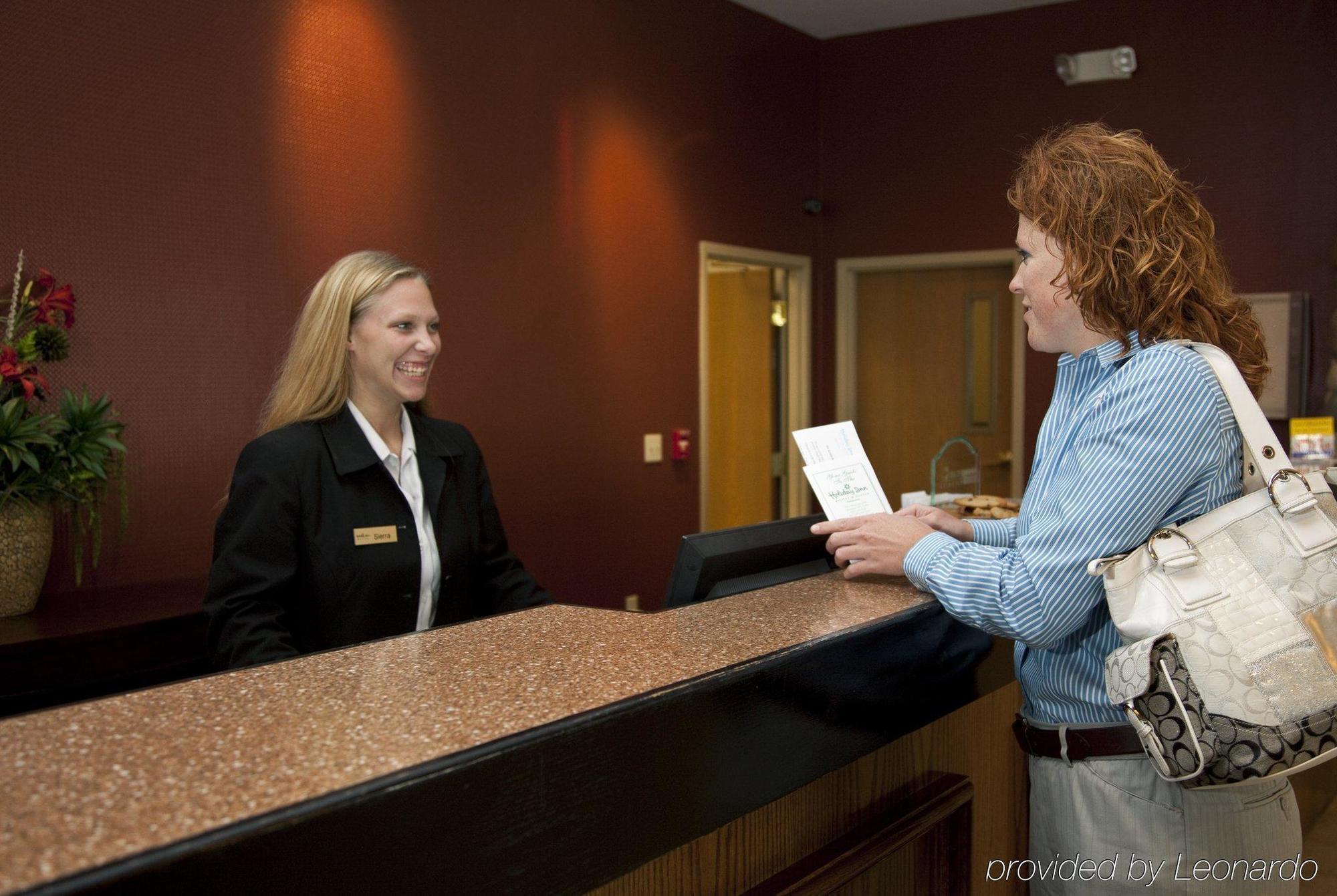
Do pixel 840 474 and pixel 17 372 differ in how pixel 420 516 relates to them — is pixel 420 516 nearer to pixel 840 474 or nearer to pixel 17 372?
pixel 840 474

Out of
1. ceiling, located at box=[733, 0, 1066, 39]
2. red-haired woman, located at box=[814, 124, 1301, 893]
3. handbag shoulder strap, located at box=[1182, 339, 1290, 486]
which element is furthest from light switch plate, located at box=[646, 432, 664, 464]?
handbag shoulder strap, located at box=[1182, 339, 1290, 486]

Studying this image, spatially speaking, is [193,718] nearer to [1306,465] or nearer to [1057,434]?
[1057,434]

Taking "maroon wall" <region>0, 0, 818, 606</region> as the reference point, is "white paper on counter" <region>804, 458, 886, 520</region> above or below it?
below

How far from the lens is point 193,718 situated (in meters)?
1.08

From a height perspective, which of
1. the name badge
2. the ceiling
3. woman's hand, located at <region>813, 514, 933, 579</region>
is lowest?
the name badge

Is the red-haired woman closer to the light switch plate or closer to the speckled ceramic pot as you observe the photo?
the speckled ceramic pot

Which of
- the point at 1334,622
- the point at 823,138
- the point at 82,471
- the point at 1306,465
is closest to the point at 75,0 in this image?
the point at 82,471

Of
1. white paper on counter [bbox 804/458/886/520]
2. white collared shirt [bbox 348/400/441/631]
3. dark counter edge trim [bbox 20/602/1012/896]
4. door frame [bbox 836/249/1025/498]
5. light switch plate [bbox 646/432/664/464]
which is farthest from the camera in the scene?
door frame [bbox 836/249/1025/498]

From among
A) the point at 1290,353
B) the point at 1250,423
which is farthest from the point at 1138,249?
the point at 1290,353

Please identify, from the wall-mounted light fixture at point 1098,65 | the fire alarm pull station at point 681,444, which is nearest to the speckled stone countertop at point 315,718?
the fire alarm pull station at point 681,444

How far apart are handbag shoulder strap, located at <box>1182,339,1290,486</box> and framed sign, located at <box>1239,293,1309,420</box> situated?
4.49m

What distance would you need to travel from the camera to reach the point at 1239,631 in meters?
1.23

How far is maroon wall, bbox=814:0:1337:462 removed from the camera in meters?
5.27

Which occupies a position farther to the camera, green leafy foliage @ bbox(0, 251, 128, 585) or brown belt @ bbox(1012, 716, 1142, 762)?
green leafy foliage @ bbox(0, 251, 128, 585)
